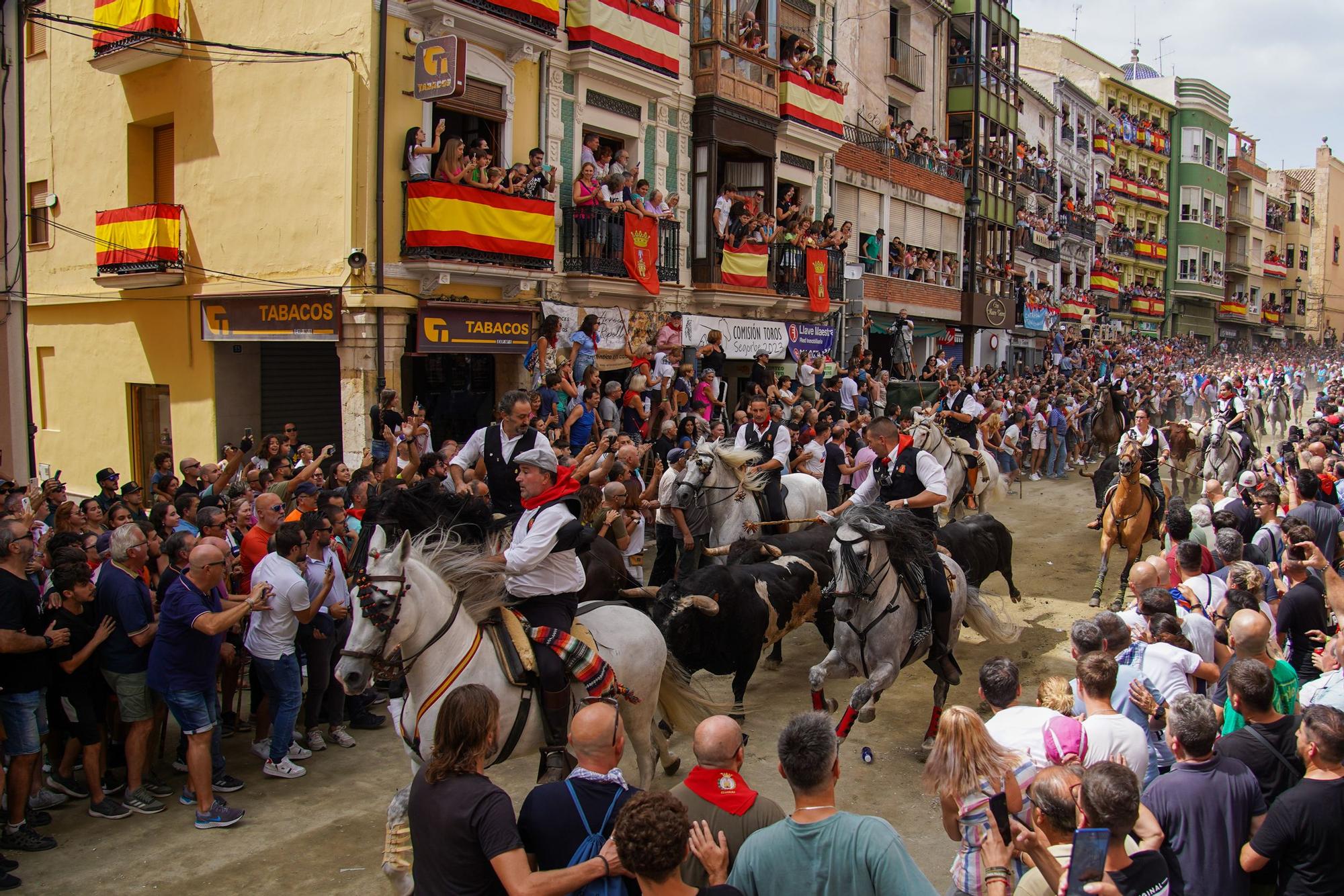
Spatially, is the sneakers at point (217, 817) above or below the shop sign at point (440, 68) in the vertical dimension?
below

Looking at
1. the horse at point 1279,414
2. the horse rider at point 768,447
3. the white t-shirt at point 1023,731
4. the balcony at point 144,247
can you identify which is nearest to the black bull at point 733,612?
the horse rider at point 768,447

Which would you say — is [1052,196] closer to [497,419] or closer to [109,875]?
[497,419]

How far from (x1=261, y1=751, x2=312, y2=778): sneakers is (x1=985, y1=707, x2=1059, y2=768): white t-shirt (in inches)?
202

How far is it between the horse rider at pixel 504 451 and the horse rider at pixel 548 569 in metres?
0.60

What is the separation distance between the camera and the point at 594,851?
11.6 ft

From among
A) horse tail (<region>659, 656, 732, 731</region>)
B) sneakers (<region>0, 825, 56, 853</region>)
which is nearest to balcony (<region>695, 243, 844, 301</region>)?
horse tail (<region>659, 656, 732, 731</region>)

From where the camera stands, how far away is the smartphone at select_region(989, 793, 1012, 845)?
382 cm

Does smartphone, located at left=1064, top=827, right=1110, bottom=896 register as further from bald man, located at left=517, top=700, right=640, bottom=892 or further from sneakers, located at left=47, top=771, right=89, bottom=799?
sneakers, located at left=47, top=771, right=89, bottom=799

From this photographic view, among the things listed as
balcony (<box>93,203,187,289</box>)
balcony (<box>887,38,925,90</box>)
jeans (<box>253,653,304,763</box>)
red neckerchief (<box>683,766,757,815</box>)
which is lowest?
jeans (<box>253,653,304,763</box>)

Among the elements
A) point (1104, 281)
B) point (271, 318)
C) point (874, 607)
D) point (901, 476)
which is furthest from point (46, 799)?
point (1104, 281)

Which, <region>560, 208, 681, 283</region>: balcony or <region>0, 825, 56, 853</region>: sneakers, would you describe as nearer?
<region>0, 825, 56, 853</region>: sneakers

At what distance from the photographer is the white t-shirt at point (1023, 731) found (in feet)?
14.2

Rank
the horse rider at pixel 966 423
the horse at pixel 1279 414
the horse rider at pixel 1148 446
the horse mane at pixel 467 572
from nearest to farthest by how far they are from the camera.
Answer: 1. the horse mane at pixel 467 572
2. the horse rider at pixel 1148 446
3. the horse rider at pixel 966 423
4. the horse at pixel 1279 414

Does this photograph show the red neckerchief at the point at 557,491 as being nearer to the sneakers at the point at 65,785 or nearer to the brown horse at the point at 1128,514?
the sneakers at the point at 65,785
